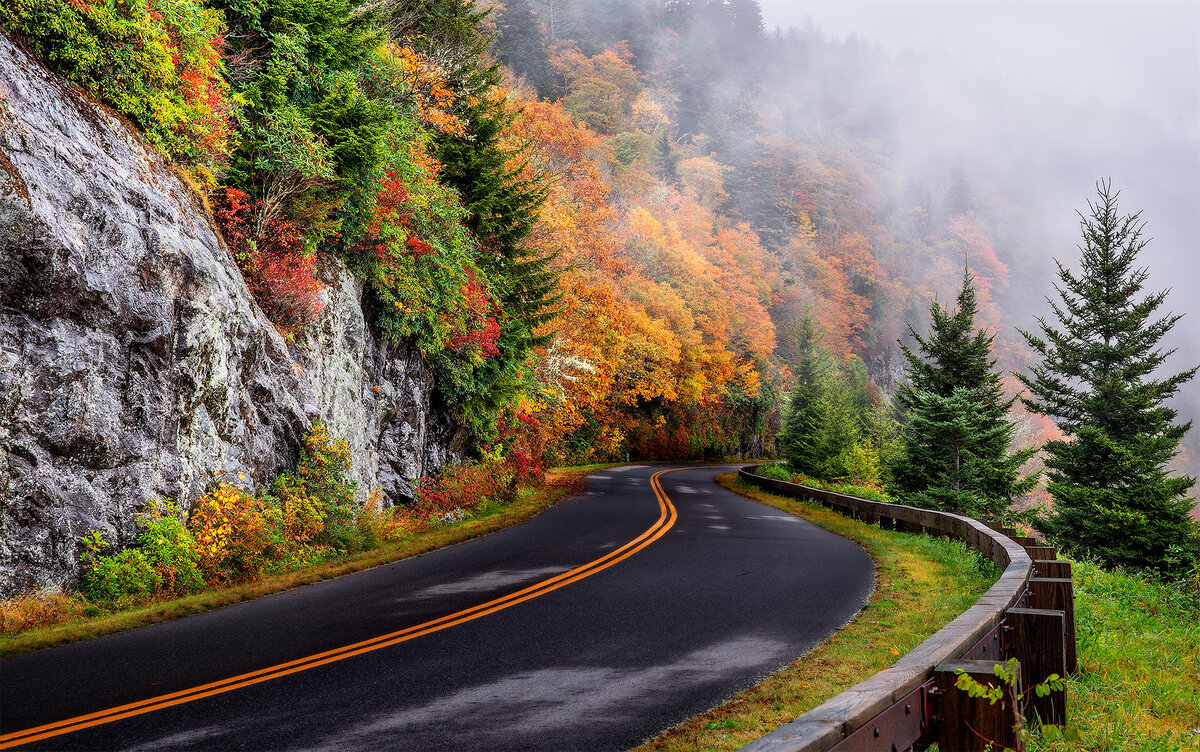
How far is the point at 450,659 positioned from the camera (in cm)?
627

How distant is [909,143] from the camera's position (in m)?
109

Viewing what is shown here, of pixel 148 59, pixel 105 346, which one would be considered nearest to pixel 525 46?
pixel 148 59

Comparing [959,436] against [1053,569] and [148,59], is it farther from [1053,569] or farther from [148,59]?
[148,59]

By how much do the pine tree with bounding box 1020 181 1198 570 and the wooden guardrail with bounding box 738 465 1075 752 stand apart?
1771 cm

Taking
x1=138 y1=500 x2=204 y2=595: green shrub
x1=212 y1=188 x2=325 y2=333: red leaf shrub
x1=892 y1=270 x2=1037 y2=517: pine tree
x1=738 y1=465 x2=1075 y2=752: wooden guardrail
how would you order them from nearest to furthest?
x1=738 y1=465 x2=1075 y2=752: wooden guardrail → x1=138 y1=500 x2=204 y2=595: green shrub → x1=212 y1=188 x2=325 y2=333: red leaf shrub → x1=892 y1=270 x2=1037 y2=517: pine tree

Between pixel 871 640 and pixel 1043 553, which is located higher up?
pixel 1043 553

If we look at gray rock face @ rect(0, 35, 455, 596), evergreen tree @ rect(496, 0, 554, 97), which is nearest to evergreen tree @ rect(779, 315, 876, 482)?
gray rock face @ rect(0, 35, 455, 596)

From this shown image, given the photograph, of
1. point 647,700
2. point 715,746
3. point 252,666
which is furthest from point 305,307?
point 715,746

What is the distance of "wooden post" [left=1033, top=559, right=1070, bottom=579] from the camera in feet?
18.7

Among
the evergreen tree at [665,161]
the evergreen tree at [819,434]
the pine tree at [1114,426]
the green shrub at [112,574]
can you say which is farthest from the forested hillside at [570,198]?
the pine tree at [1114,426]

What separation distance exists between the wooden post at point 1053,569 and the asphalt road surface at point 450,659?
7.00ft

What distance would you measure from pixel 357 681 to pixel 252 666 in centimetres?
115

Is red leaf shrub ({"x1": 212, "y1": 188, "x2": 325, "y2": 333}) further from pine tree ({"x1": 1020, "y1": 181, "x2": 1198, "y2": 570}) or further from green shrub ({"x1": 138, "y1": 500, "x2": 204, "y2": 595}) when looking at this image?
pine tree ({"x1": 1020, "y1": 181, "x2": 1198, "y2": 570})

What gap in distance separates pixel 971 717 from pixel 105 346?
10.2 meters
